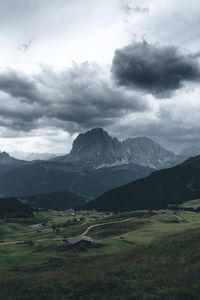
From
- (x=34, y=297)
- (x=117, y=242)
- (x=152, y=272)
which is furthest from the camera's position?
(x=117, y=242)

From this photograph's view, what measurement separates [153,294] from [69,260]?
45.8 metres

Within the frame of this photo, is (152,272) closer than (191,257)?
Yes

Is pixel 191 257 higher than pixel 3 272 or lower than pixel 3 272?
higher

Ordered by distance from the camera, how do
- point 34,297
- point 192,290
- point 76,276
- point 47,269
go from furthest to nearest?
1. point 47,269
2. point 76,276
3. point 34,297
4. point 192,290

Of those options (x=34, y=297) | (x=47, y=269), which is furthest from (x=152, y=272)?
(x=47, y=269)

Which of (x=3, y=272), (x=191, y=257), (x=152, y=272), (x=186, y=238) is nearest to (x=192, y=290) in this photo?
(x=152, y=272)

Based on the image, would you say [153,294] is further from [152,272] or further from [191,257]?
[191,257]

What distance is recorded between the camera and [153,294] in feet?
160

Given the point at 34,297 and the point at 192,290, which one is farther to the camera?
the point at 34,297

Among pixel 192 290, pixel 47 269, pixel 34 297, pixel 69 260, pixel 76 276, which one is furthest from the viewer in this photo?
pixel 69 260

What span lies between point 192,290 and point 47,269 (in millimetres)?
45054

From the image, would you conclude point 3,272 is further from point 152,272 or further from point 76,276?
point 152,272

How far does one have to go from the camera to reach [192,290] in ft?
157

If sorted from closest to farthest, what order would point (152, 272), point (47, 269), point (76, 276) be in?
point (152, 272) → point (76, 276) → point (47, 269)
